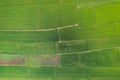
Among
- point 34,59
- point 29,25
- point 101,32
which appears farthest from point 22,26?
point 101,32

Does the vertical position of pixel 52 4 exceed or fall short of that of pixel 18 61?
it exceeds it

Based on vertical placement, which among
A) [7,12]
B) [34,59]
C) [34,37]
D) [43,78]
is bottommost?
[43,78]

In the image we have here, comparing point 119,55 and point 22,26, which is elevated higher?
point 22,26

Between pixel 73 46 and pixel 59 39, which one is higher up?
pixel 59 39

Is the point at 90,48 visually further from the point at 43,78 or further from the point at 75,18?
the point at 43,78

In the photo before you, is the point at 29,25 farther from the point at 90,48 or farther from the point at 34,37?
the point at 90,48

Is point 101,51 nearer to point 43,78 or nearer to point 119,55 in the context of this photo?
point 119,55

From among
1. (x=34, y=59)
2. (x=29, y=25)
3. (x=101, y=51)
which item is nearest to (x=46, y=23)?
(x=29, y=25)
